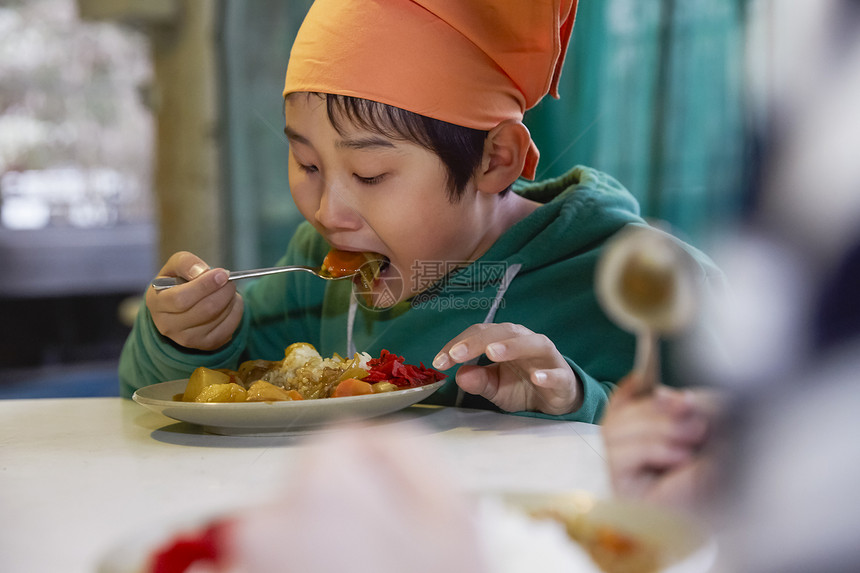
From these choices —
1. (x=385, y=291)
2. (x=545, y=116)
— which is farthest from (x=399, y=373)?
(x=545, y=116)

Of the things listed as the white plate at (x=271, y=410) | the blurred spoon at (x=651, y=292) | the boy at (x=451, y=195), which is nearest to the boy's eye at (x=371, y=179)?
the boy at (x=451, y=195)

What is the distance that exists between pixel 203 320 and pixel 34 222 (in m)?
2.17

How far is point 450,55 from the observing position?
1.13 feet

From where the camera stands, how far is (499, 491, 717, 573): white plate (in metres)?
0.14

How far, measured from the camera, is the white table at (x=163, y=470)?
17cm

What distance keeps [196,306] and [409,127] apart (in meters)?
0.19

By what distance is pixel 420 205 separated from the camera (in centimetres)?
38

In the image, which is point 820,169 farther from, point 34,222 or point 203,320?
point 34,222

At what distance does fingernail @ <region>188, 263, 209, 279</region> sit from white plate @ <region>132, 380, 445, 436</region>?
0.08m

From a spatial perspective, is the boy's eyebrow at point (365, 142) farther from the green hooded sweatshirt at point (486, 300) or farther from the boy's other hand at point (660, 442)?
the boy's other hand at point (660, 442)

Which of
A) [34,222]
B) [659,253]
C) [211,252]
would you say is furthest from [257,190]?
[34,222]

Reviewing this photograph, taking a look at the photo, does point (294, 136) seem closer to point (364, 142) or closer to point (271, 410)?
point (364, 142)

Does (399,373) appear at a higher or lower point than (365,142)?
lower

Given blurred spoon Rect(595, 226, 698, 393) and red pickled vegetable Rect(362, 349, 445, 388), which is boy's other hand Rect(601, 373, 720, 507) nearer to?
blurred spoon Rect(595, 226, 698, 393)
